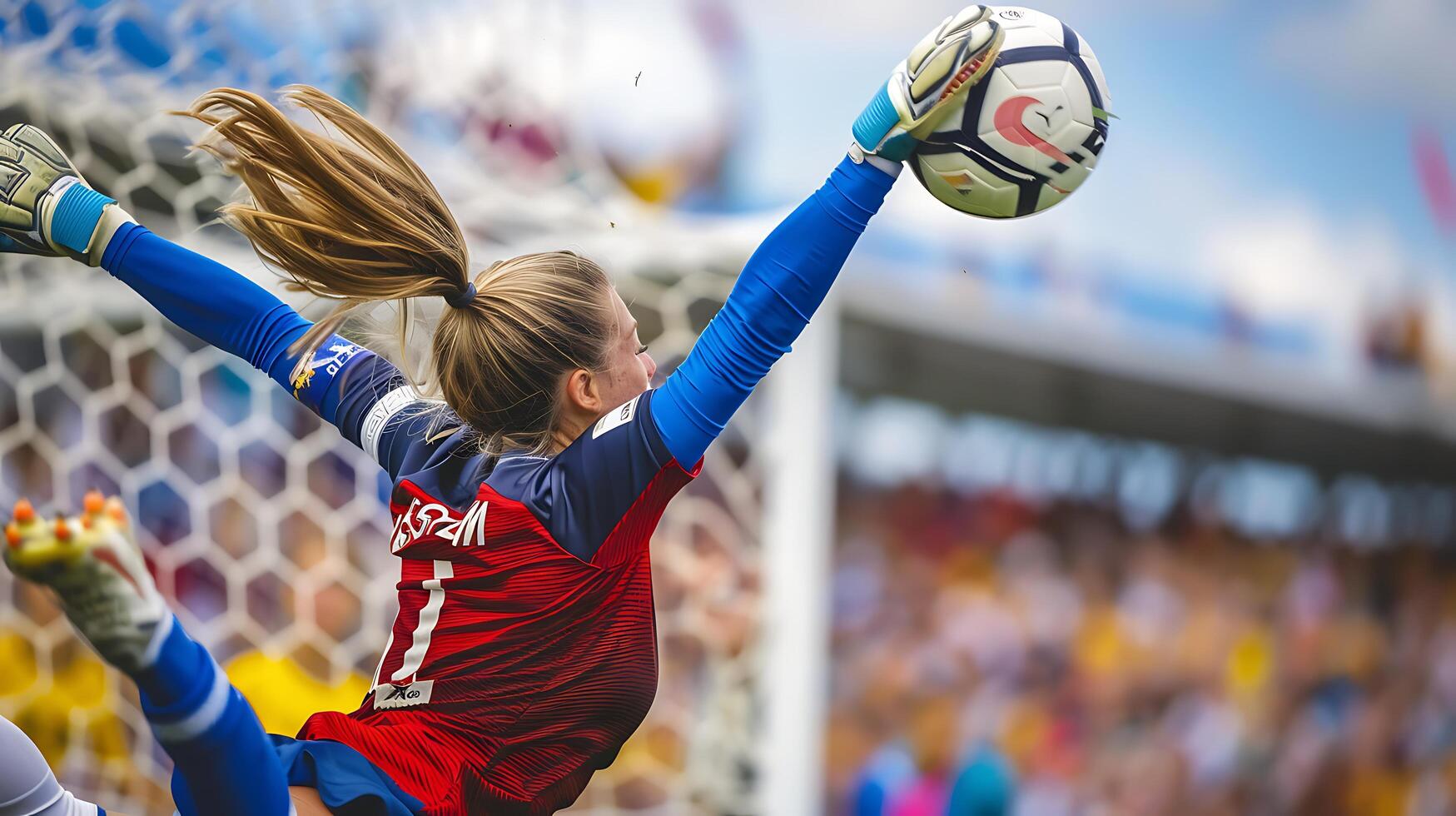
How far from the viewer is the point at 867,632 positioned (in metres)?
7.55

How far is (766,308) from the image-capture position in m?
1.62

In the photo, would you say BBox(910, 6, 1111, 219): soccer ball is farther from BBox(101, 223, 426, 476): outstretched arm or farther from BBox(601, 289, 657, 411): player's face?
BBox(101, 223, 426, 476): outstretched arm

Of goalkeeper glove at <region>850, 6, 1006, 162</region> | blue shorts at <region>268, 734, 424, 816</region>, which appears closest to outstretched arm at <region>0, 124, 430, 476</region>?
blue shorts at <region>268, 734, 424, 816</region>

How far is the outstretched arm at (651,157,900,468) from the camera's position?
5.33 feet

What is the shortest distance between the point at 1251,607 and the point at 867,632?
10.4ft

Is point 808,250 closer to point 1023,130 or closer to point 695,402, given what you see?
point 695,402

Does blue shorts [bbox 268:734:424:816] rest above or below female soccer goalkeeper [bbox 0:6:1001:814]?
below

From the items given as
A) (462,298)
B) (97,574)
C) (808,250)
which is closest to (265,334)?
(462,298)

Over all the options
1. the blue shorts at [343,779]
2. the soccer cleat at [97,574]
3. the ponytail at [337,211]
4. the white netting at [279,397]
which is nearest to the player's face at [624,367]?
the ponytail at [337,211]

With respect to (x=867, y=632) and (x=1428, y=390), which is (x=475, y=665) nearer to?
(x=867, y=632)

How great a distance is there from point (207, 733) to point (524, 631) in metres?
0.46

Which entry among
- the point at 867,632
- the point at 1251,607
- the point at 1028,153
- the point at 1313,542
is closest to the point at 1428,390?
the point at 1313,542

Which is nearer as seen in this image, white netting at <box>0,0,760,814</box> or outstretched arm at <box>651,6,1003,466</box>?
outstretched arm at <box>651,6,1003,466</box>

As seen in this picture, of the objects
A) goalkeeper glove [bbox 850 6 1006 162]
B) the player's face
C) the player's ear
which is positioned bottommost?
the player's ear
